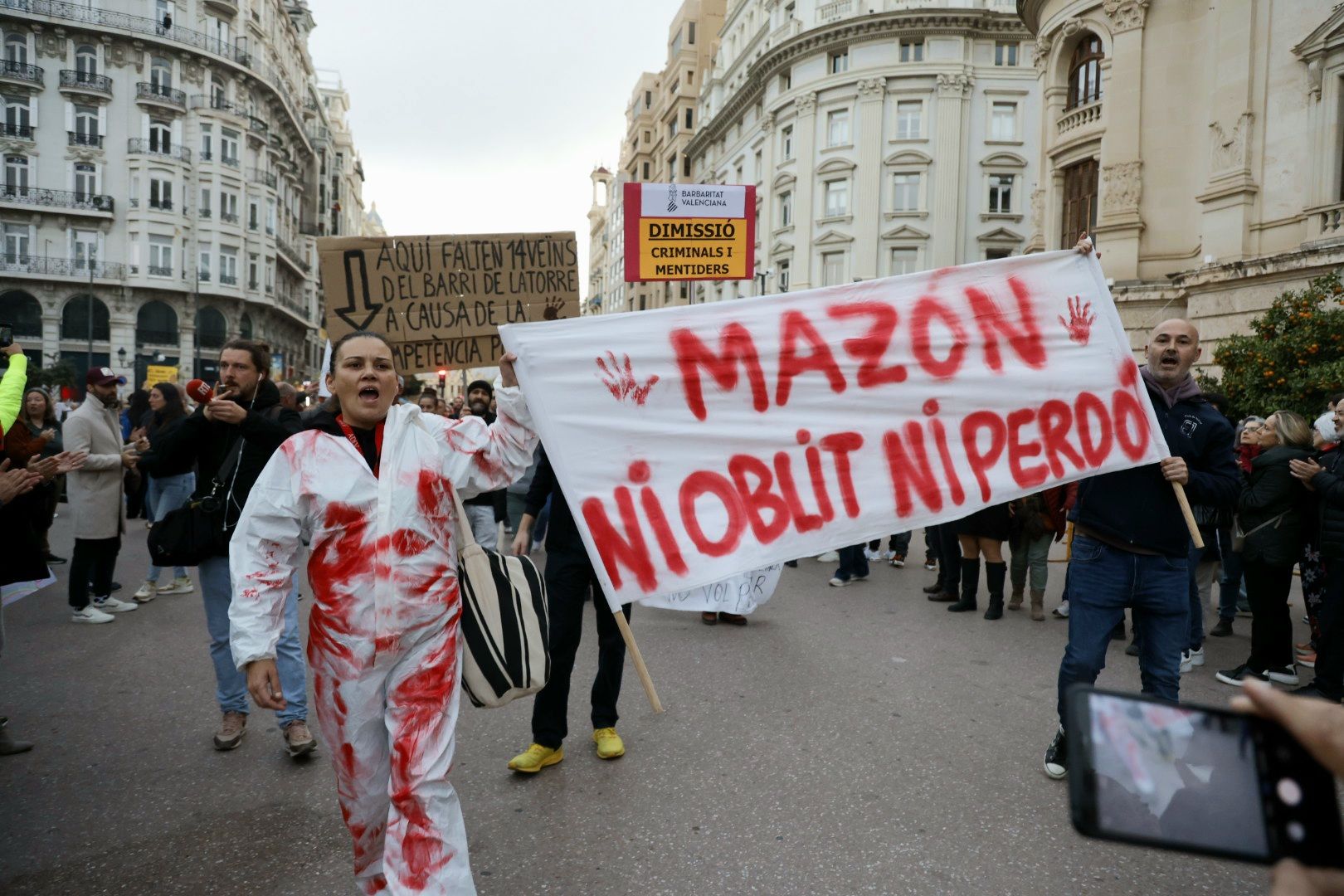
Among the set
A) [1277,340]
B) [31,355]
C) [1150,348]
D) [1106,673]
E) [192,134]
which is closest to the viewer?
[1150,348]

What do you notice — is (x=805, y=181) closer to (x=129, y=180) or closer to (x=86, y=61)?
(x=129, y=180)

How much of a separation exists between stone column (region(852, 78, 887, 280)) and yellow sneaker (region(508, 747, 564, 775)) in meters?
38.4

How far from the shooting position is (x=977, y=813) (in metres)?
3.65

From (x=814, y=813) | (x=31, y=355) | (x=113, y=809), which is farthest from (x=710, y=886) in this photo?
(x=31, y=355)

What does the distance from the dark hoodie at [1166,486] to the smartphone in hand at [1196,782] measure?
10.3ft

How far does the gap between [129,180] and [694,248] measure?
49516mm

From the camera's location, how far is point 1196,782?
0.98 metres

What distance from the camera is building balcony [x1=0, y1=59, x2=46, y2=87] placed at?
46250 mm

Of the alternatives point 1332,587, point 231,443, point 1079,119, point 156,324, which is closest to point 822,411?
point 231,443

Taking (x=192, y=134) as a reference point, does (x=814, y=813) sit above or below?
below

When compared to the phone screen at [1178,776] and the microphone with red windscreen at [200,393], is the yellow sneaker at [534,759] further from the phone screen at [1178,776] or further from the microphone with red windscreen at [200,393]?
the phone screen at [1178,776]

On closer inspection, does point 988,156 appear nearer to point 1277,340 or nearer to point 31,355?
point 1277,340

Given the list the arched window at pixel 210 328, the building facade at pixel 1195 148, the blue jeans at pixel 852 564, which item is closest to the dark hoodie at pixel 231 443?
the blue jeans at pixel 852 564

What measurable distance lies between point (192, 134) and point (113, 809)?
5434 cm
